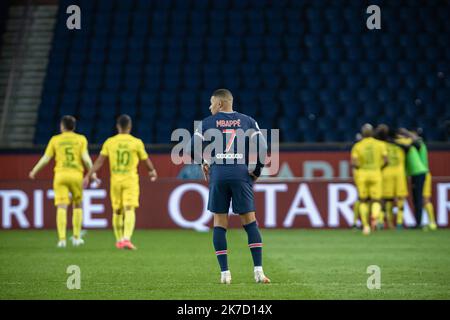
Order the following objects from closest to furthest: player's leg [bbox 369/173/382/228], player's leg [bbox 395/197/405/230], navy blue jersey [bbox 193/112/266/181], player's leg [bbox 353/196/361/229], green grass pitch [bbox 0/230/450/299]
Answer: green grass pitch [bbox 0/230/450/299] < navy blue jersey [bbox 193/112/266/181] < player's leg [bbox 369/173/382/228] < player's leg [bbox 353/196/361/229] < player's leg [bbox 395/197/405/230]

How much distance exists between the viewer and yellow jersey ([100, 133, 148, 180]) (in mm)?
14289

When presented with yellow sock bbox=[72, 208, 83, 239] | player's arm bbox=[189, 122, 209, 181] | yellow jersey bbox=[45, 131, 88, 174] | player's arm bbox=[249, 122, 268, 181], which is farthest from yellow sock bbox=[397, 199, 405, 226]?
player's arm bbox=[189, 122, 209, 181]

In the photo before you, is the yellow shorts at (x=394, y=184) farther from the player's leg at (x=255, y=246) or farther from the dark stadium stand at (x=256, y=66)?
the player's leg at (x=255, y=246)

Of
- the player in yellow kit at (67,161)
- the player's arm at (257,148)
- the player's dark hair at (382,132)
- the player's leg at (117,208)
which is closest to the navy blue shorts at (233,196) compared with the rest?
the player's arm at (257,148)

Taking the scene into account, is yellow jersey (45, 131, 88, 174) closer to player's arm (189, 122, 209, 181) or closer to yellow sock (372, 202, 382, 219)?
player's arm (189, 122, 209, 181)

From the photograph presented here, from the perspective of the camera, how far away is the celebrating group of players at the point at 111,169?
1428 centimetres

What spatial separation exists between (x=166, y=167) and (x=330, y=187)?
365 cm

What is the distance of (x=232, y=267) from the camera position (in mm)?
11273

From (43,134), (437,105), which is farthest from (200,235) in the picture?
(437,105)

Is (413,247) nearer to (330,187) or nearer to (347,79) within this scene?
(330,187)

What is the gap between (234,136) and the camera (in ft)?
30.6

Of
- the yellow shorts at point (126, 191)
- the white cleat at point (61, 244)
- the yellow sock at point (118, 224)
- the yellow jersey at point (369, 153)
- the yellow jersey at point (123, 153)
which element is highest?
the yellow jersey at point (369, 153)

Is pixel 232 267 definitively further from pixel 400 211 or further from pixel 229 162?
pixel 400 211

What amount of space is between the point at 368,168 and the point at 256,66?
22.1 ft
